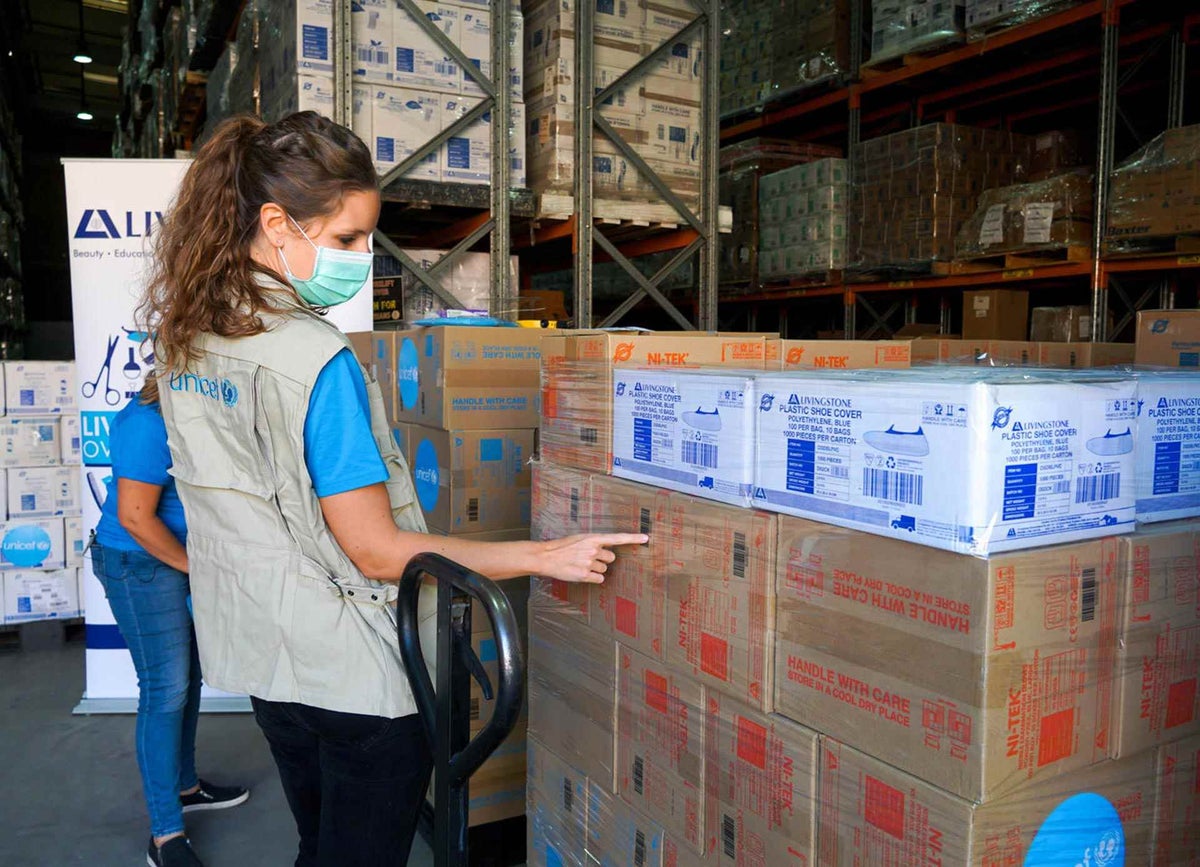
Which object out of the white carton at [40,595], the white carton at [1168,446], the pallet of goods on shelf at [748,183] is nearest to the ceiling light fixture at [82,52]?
the pallet of goods on shelf at [748,183]

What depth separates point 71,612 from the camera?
17.1ft

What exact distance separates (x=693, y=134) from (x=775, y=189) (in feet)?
7.96

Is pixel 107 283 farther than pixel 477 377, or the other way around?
Answer: pixel 107 283

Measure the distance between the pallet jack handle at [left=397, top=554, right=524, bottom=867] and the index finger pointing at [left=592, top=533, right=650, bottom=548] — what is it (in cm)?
37

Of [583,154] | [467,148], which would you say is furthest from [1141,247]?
[467,148]

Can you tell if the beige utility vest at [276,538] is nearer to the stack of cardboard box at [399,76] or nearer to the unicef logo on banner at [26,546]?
the stack of cardboard box at [399,76]

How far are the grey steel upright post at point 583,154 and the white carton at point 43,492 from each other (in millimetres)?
2883

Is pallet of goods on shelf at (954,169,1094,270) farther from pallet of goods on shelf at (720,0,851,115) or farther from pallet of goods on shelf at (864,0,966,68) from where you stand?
pallet of goods on shelf at (720,0,851,115)

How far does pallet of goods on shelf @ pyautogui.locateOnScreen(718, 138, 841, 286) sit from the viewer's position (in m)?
7.75

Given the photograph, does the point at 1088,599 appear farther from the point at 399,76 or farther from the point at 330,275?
the point at 399,76

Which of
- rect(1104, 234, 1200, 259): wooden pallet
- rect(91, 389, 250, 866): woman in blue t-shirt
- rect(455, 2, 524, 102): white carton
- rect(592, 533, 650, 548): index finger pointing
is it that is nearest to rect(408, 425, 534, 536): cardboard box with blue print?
rect(91, 389, 250, 866): woman in blue t-shirt

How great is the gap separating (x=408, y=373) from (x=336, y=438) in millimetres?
1863

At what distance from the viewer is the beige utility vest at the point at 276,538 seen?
145 centimetres

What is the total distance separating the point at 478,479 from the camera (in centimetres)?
298
